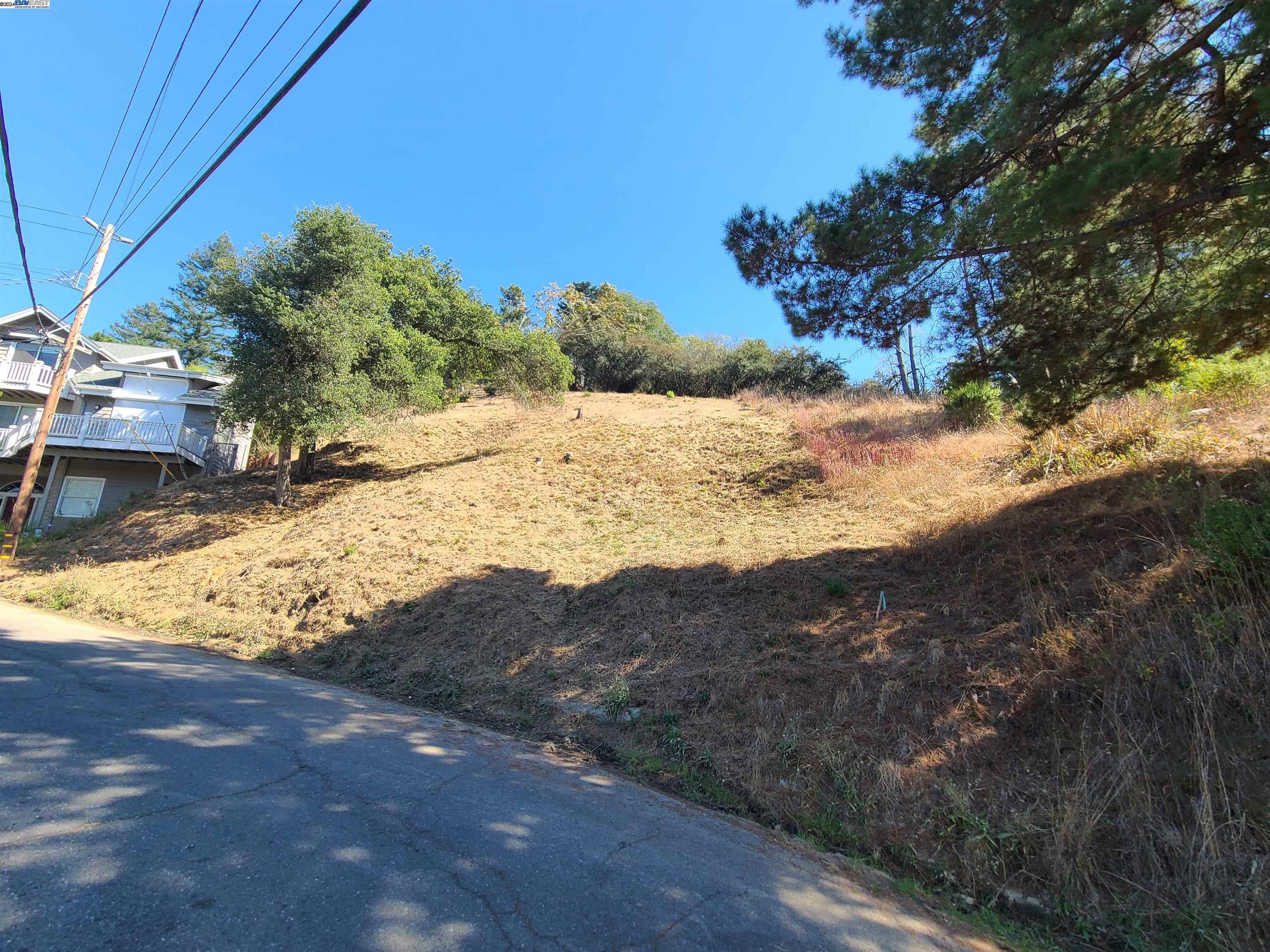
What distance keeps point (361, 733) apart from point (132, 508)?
19.1 metres

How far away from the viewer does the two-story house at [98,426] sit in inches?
844

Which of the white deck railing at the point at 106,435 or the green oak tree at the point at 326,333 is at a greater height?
the green oak tree at the point at 326,333

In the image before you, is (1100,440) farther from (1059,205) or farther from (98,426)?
(98,426)

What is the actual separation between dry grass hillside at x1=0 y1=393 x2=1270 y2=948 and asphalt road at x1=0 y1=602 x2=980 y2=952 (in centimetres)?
95

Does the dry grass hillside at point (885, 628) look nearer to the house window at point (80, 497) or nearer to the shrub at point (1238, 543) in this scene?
the shrub at point (1238, 543)

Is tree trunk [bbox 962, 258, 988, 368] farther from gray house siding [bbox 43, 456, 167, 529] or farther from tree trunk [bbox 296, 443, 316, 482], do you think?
gray house siding [bbox 43, 456, 167, 529]

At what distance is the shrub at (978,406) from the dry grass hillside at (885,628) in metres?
0.49

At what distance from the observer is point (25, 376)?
21438 mm

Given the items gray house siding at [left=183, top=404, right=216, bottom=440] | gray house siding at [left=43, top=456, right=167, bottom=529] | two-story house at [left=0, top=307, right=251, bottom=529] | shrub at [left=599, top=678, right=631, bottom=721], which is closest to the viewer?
shrub at [left=599, top=678, right=631, bottom=721]

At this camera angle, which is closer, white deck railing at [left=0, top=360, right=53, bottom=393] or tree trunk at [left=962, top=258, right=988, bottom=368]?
tree trunk at [left=962, top=258, right=988, bottom=368]

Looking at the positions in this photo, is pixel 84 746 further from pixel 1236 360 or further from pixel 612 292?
pixel 612 292

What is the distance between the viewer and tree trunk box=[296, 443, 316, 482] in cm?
1756

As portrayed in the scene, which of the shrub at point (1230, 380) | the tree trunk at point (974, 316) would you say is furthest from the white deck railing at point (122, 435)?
the shrub at point (1230, 380)

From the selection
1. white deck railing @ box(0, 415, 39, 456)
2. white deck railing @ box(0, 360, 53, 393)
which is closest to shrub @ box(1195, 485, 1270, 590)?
white deck railing @ box(0, 360, 53, 393)
